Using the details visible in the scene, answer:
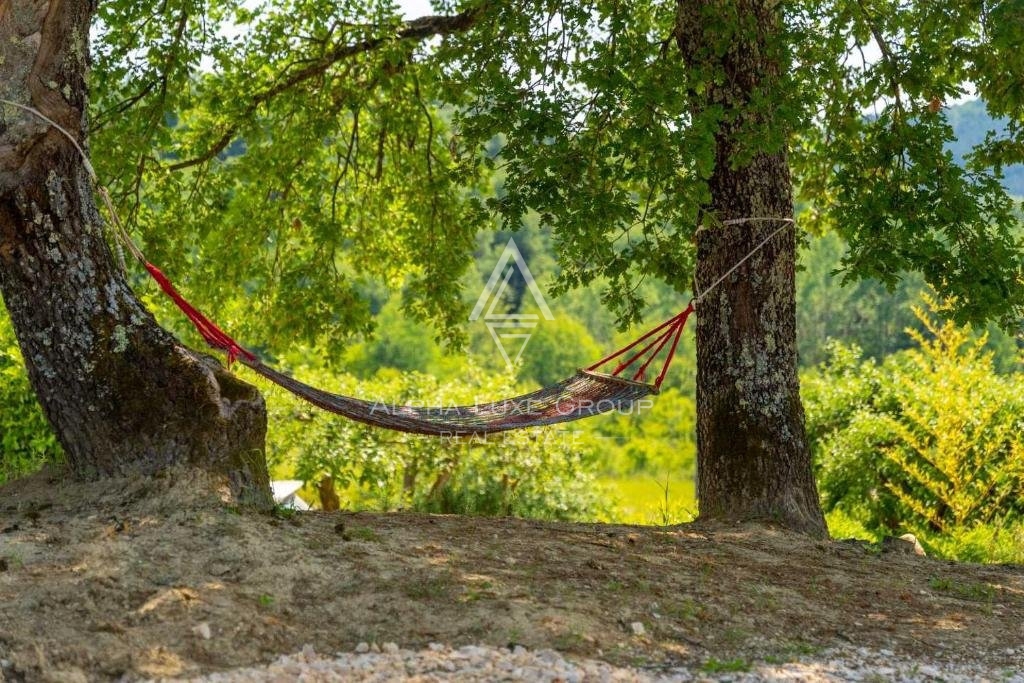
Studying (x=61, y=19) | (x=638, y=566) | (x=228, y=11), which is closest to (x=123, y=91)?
(x=228, y=11)

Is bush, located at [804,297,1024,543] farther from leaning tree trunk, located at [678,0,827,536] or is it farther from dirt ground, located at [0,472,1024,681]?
dirt ground, located at [0,472,1024,681]

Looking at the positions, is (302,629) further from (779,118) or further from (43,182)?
(779,118)

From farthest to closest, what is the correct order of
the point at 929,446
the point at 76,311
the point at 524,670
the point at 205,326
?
the point at 929,446
the point at 205,326
the point at 76,311
the point at 524,670

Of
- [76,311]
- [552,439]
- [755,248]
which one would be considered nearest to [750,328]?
[755,248]

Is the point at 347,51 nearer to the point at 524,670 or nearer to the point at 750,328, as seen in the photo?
the point at 750,328

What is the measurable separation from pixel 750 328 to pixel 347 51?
2.64m

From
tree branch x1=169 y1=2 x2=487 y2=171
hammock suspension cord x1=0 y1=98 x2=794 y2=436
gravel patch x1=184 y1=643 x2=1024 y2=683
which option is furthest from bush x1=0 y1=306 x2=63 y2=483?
gravel patch x1=184 y1=643 x2=1024 y2=683

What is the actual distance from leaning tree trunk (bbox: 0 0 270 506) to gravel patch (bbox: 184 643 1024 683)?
3.78 feet

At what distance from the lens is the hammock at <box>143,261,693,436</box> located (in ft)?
13.2

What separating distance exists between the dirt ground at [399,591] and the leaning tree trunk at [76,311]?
0.45ft

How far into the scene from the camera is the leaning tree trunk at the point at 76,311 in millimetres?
3582

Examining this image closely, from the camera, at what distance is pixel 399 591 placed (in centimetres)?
312

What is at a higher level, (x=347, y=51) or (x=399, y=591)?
(x=347, y=51)

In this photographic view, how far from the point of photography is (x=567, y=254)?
16.0 feet
